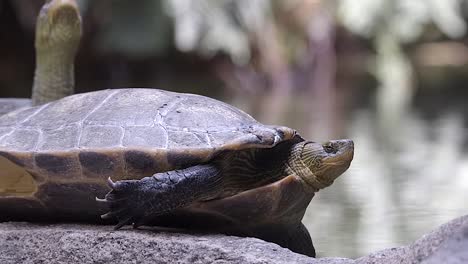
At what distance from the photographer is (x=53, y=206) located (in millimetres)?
1326

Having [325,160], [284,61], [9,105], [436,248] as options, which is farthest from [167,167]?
[284,61]

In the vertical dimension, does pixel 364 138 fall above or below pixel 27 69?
above

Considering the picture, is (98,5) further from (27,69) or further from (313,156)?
(313,156)

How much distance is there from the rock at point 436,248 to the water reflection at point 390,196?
21cm

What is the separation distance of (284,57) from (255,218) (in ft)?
22.6

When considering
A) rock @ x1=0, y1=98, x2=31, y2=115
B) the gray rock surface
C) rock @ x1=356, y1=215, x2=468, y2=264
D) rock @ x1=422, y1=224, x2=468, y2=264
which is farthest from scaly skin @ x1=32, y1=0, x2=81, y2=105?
rock @ x1=422, y1=224, x2=468, y2=264

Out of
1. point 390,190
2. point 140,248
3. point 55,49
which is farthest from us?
point 55,49

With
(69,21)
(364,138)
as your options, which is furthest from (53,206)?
(364,138)

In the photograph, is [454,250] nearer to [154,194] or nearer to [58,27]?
[154,194]

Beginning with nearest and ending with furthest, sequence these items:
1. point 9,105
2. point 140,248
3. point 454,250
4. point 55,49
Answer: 1. point 454,250
2. point 140,248
3. point 9,105
4. point 55,49

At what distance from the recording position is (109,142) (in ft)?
4.13

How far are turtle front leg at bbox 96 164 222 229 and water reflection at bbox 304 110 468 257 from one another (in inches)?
10.0

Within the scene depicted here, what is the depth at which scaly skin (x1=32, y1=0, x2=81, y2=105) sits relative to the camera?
2.14m

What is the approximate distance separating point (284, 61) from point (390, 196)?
6219mm
